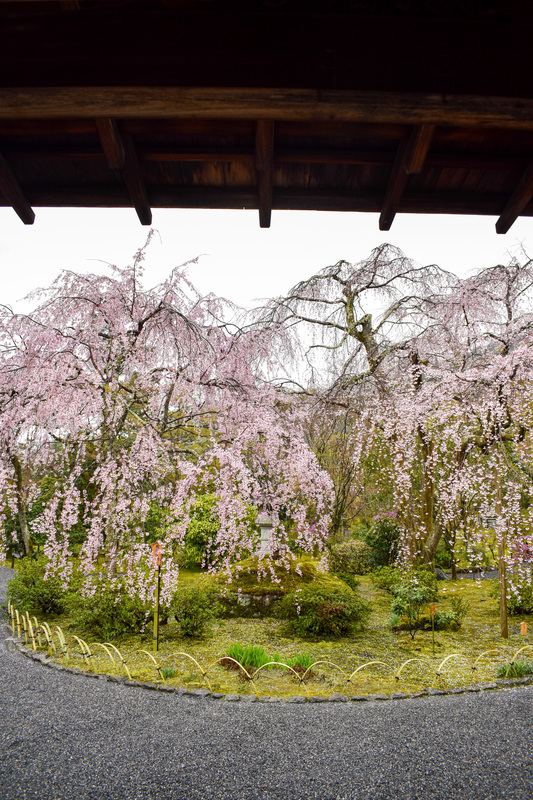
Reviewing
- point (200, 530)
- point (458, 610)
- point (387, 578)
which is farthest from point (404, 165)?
point (200, 530)

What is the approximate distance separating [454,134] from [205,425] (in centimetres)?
512

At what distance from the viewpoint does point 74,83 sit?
1.64 metres

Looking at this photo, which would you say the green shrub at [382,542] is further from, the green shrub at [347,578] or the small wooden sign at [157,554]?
the small wooden sign at [157,554]

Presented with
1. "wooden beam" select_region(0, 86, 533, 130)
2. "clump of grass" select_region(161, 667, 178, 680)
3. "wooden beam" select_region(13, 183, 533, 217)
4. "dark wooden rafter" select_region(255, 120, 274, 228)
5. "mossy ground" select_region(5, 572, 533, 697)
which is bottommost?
"mossy ground" select_region(5, 572, 533, 697)

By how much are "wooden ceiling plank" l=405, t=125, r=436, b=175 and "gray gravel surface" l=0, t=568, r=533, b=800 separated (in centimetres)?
422

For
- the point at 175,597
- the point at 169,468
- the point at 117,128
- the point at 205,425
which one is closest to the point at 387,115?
the point at 117,128

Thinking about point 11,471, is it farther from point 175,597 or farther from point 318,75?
point 318,75

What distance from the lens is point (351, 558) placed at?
1280 cm

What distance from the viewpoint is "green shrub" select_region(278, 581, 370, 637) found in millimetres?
7504

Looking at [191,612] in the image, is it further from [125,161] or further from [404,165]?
[404,165]

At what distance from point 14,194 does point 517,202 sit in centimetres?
251

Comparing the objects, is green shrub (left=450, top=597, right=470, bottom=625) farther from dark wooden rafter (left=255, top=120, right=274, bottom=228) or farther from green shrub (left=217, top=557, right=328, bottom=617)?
dark wooden rafter (left=255, top=120, right=274, bottom=228)

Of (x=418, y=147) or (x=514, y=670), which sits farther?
(x=514, y=670)

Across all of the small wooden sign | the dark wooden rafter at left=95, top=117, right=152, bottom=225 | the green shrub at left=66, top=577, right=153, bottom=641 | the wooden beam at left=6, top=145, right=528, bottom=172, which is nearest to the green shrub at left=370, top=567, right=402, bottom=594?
the green shrub at left=66, top=577, right=153, bottom=641
